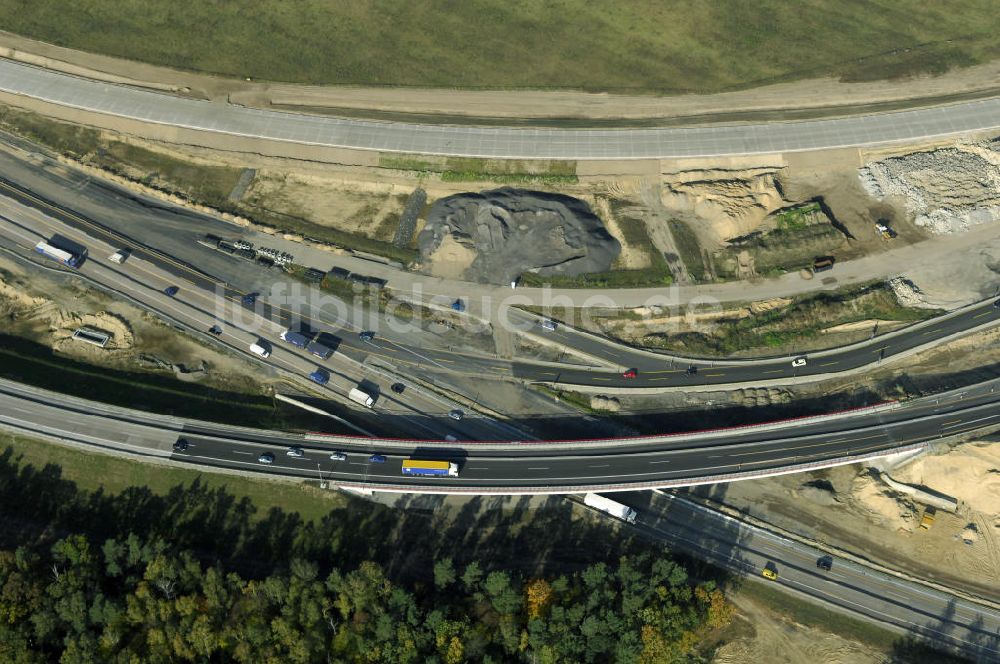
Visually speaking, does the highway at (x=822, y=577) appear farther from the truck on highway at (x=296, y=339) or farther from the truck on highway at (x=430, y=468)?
the truck on highway at (x=296, y=339)

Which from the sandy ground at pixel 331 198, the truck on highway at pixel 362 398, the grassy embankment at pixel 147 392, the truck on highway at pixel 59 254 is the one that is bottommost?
the grassy embankment at pixel 147 392

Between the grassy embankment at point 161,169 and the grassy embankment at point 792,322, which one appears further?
the grassy embankment at point 161,169

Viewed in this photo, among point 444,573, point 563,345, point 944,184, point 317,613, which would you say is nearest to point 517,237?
point 563,345

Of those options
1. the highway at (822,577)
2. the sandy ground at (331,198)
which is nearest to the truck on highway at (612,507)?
the highway at (822,577)

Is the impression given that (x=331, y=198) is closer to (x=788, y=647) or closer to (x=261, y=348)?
(x=261, y=348)

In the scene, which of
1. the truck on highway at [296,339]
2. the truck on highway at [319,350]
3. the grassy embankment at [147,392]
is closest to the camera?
the grassy embankment at [147,392]

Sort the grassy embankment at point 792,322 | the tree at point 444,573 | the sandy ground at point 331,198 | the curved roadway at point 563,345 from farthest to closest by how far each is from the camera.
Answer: the sandy ground at point 331,198 < the grassy embankment at point 792,322 < the curved roadway at point 563,345 < the tree at point 444,573

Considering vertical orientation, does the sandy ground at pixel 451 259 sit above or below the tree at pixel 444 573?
above
